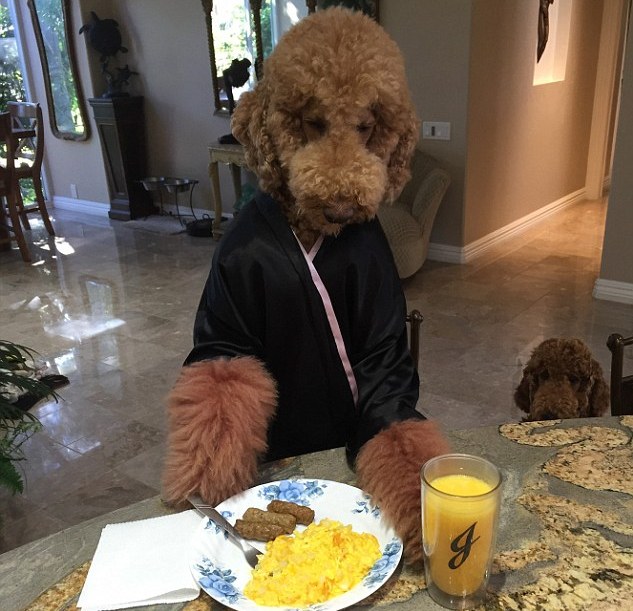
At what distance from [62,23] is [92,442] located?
15.2 feet

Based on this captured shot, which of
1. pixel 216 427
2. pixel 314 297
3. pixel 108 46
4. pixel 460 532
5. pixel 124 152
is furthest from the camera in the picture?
pixel 124 152

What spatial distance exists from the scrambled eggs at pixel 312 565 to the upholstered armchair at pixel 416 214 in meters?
3.02

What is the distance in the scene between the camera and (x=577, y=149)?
565 cm

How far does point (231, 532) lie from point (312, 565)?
120 mm

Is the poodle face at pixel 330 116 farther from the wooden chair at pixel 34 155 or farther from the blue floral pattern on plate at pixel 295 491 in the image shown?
the wooden chair at pixel 34 155

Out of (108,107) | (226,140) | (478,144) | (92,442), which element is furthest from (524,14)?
(92,442)

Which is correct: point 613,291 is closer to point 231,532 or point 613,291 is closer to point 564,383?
point 564,383

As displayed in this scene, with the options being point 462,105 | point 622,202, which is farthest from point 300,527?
point 462,105

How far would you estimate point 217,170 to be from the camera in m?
5.12

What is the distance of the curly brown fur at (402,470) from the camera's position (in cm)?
79

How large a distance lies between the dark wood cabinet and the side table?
922mm

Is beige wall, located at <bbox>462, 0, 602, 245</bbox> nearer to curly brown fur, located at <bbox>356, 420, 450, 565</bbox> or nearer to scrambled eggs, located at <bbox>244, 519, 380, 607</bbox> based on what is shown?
curly brown fur, located at <bbox>356, 420, 450, 565</bbox>

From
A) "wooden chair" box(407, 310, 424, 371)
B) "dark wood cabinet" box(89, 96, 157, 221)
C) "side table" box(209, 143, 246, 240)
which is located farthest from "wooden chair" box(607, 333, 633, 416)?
"dark wood cabinet" box(89, 96, 157, 221)

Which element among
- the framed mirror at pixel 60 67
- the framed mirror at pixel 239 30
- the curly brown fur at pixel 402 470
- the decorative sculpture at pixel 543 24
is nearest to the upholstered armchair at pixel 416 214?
the decorative sculpture at pixel 543 24
